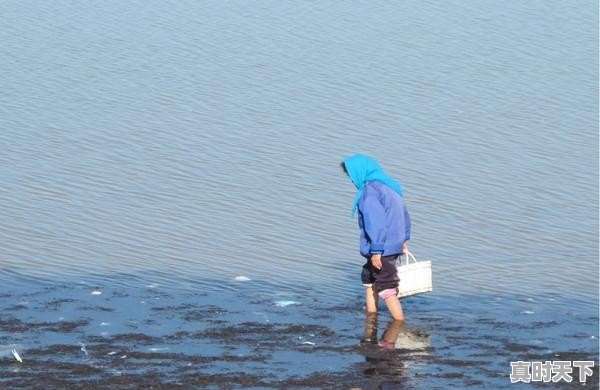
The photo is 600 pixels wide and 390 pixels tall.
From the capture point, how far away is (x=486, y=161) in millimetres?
17281

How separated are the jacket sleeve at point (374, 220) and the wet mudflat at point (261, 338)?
2.22 feet

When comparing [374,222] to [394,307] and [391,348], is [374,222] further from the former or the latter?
[391,348]

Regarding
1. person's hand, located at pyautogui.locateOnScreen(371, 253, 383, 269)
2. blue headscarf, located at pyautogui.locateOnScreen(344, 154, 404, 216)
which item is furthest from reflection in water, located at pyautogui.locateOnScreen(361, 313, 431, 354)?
blue headscarf, located at pyautogui.locateOnScreen(344, 154, 404, 216)

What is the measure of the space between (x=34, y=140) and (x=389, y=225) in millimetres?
7663

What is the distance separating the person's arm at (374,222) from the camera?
11.2 meters

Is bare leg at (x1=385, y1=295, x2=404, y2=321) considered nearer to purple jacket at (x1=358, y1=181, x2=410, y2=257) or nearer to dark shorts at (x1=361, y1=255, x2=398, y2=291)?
dark shorts at (x1=361, y1=255, x2=398, y2=291)

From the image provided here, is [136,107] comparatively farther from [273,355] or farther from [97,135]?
[273,355]

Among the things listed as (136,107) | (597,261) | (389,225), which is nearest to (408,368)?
(389,225)

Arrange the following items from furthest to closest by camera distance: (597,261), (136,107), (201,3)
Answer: (201,3) < (136,107) < (597,261)

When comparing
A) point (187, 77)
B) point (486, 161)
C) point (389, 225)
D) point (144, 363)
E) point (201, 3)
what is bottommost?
point (144, 363)

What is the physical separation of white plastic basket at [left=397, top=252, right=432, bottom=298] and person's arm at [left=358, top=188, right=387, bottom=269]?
0.43 meters

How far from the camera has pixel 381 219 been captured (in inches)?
443

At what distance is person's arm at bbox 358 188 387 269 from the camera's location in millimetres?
11219

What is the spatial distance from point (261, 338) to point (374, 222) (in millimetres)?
1224
